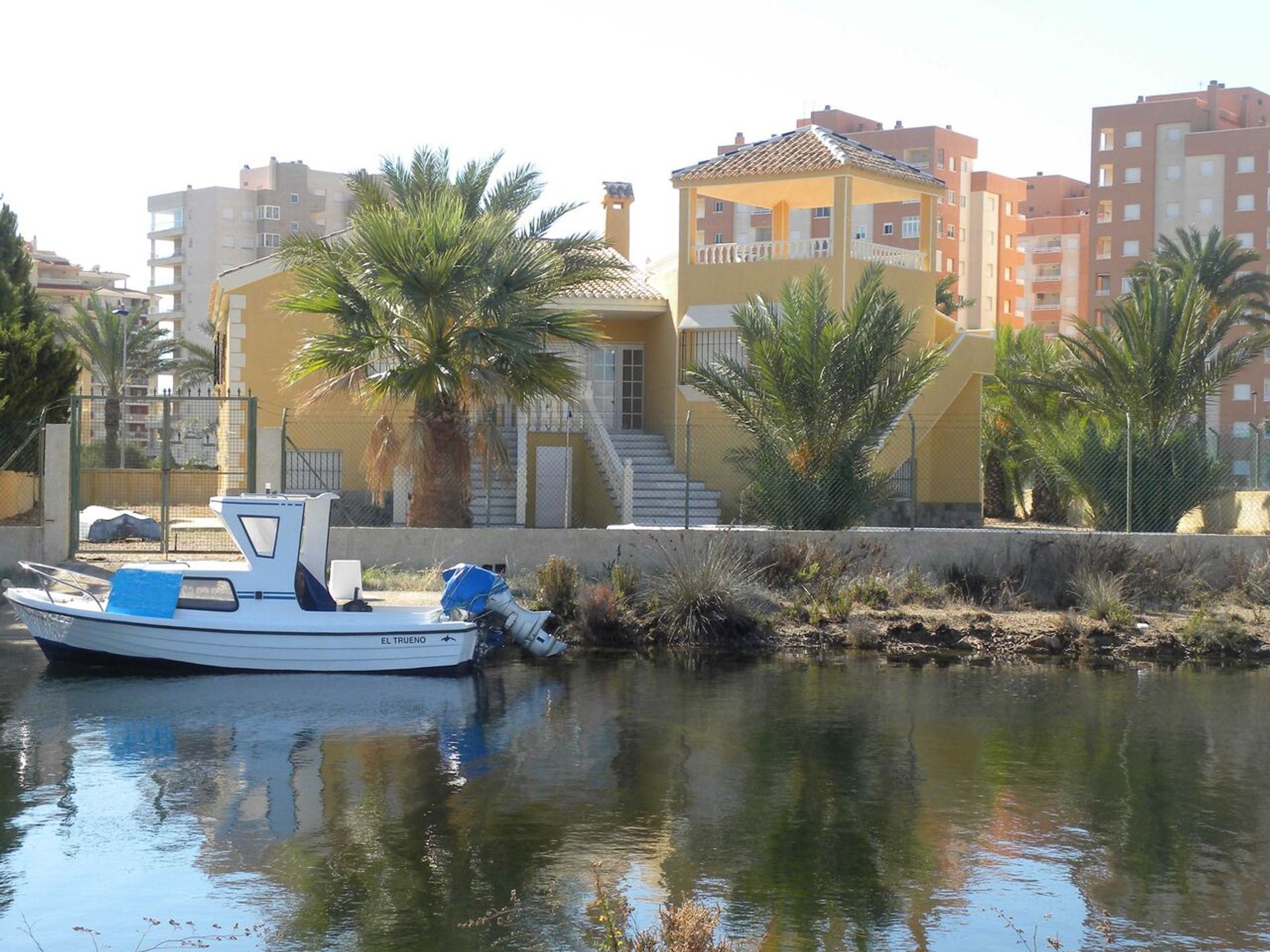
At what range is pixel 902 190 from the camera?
3025 cm

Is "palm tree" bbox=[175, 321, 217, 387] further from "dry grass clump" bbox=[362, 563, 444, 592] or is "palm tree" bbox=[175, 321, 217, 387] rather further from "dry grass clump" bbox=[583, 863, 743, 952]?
"dry grass clump" bbox=[583, 863, 743, 952]

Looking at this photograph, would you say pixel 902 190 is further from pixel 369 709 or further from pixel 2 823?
pixel 2 823

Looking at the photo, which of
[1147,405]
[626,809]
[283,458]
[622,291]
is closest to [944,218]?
[622,291]

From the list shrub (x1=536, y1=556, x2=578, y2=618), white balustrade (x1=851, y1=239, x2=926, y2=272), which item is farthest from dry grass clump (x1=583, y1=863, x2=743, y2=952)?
white balustrade (x1=851, y1=239, x2=926, y2=272)

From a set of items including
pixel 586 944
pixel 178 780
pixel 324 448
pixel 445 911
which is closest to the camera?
pixel 586 944

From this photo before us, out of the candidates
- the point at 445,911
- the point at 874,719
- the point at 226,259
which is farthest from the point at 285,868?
the point at 226,259

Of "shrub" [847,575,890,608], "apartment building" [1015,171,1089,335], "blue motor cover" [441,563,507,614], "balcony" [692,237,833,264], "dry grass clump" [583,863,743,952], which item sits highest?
"apartment building" [1015,171,1089,335]

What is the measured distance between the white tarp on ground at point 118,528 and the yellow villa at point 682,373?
3.32 metres

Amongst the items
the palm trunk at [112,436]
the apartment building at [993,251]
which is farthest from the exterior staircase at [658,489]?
the apartment building at [993,251]

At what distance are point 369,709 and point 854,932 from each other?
7.59 meters

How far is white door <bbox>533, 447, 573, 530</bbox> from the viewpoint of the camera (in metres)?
27.8

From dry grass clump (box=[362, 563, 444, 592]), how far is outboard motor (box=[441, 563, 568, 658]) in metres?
2.35

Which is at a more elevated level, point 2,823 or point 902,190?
point 902,190

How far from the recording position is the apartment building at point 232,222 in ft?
307
